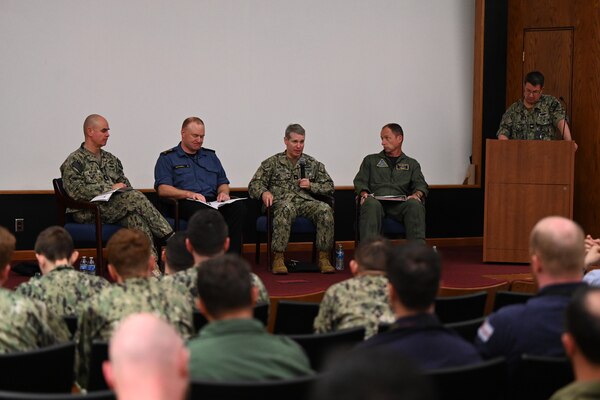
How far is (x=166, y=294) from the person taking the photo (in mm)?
3402

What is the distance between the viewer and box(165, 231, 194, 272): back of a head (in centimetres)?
449

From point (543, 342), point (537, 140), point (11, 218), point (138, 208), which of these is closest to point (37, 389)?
point (543, 342)

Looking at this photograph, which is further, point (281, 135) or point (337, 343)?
point (281, 135)

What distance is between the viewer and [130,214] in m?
7.27

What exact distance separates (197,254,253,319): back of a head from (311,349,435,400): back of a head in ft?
4.67

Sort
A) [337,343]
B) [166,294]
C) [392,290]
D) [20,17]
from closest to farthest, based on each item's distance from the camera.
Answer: [392,290] < [337,343] < [166,294] < [20,17]

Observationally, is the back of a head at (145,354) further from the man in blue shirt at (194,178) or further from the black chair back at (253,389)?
the man in blue shirt at (194,178)

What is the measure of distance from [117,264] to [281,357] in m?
1.16

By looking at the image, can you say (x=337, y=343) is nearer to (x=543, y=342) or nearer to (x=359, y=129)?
(x=543, y=342)

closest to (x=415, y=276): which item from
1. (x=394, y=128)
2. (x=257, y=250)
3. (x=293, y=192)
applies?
(x=293, y=192)

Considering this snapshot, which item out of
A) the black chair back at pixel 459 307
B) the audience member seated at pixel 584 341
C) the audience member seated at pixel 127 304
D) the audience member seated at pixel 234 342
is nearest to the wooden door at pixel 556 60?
the black chair back at pixel 459 307

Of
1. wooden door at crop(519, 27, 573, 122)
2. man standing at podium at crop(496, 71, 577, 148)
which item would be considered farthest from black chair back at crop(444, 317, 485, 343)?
wooden door at crop(519, 27, 573, 122)

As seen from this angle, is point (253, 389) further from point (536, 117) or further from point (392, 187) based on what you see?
point (536, 117)

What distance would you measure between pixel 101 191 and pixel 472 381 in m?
5.12
